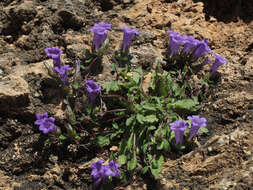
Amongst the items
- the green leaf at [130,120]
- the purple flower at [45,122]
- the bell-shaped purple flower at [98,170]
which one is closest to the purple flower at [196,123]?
the green leaf at [130,120]

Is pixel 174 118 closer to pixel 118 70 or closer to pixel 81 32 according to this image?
pixel 118 70

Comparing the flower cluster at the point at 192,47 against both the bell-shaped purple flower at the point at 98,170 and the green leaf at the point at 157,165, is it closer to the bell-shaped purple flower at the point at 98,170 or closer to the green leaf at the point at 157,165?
the green leaf at the point at 157,165

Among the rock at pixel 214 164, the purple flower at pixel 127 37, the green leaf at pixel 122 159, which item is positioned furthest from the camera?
the purple flower at pixel 127 37

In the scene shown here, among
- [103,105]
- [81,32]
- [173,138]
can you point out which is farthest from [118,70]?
[173,138]

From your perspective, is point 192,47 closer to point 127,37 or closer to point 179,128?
point 127,37

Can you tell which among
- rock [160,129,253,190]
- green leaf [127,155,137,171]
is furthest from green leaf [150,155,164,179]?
green leaf [127,155,137,171]

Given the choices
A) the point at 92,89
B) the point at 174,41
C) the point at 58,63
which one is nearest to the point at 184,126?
the point at 92,89
